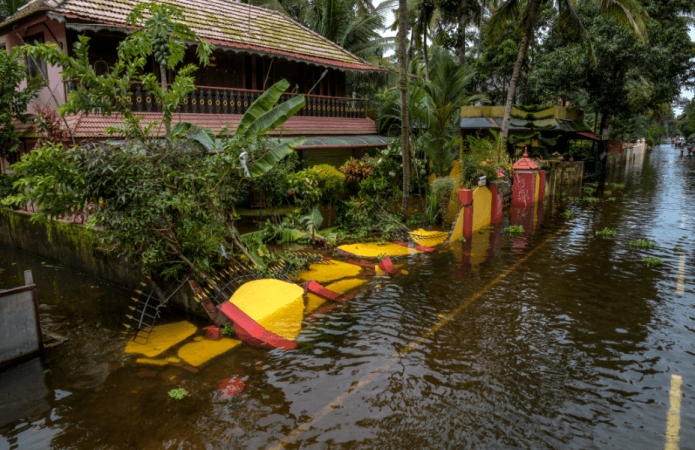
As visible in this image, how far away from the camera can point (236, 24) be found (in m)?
17.3

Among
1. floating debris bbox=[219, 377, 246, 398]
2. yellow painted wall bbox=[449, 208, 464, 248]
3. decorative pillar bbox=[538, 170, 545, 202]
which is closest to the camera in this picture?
floating debris bbox=[219, 377, 246, 398]

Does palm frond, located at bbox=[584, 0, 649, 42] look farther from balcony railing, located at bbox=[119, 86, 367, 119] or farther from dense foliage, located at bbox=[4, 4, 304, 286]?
dense foliage, located at bbox=[4, 4, 304, 286]

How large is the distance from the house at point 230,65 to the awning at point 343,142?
0.05 m

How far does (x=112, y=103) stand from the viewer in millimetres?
7145

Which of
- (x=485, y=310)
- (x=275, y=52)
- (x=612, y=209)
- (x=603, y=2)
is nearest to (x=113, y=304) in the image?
(x=485, y=310)

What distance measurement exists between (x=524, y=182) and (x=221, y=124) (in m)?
11.0

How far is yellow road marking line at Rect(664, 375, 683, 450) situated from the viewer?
4.29 metres

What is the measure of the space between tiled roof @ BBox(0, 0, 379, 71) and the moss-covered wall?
5.60 m

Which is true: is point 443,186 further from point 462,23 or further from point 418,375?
point 462,23

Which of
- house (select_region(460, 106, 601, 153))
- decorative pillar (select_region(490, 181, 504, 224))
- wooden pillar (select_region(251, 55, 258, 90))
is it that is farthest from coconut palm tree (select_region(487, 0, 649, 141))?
wooden pillar (select_region(251, 55, 258, 90))

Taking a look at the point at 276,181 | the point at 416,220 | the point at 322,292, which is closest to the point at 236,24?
the point at 276,181

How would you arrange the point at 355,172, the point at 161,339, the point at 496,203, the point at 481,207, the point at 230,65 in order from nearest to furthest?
the point at 161,339
the point at 355,172
the point at 481,207
the point at 496,203
the point at 230,65

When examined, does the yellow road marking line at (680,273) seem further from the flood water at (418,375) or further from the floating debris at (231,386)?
the floating debris at (231,386)

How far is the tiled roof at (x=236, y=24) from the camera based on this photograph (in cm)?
1282
